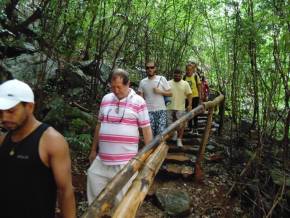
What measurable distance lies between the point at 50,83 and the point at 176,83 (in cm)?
264

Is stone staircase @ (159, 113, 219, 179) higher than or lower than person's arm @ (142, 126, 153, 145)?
lower

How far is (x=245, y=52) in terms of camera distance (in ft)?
27.4

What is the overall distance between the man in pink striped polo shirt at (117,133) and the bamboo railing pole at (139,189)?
31 cm

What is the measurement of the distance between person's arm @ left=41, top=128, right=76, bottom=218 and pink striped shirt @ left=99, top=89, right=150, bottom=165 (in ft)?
4.81

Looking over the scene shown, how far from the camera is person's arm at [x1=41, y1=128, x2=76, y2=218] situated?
7.71 feet

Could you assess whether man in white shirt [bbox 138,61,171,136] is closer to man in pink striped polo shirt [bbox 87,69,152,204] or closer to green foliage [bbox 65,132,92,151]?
green foliage [bbox 65,132,92,151]

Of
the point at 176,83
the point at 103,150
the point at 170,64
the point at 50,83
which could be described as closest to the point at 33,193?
the point at 103,150

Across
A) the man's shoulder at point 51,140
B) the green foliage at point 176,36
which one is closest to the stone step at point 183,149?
the green foliage at point 176,36

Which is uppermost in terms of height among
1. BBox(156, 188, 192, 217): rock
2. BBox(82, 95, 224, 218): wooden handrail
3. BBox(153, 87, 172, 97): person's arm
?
BBox(153, 87, 172, 97): person's arm

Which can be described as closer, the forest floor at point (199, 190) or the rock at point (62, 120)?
the forest floor at point (199, 190)

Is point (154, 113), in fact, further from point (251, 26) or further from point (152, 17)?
point (152, 17)

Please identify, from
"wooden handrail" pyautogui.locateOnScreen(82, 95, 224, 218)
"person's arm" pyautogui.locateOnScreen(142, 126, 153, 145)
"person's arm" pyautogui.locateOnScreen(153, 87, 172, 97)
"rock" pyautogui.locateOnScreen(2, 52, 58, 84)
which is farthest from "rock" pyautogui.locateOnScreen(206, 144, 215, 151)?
"person's arm" pyautogui.locateOnScreen(142, 126, 153, 145)

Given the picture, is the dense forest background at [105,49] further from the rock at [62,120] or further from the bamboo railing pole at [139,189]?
the bamboo railing pole at [139,189]

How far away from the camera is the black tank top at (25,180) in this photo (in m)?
2.32
